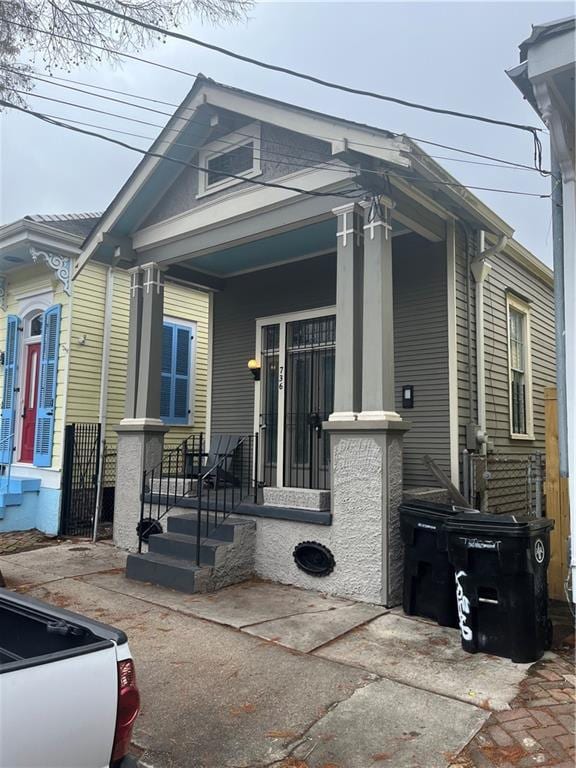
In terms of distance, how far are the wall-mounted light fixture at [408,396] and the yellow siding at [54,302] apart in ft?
18.2

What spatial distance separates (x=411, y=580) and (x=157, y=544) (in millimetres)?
2885

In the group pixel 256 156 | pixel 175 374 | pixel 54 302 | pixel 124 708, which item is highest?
pixel 256 156

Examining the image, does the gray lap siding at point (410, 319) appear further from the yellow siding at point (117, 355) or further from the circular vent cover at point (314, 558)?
the yellow siding at point (117, 355)

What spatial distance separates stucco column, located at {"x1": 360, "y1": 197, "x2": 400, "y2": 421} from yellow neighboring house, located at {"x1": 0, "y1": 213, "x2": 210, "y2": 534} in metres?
4.01

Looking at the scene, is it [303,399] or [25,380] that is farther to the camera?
[25,380]

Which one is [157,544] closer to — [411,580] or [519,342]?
[411,580]

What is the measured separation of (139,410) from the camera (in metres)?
7.91

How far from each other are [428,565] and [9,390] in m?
8.83

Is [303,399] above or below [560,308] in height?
below

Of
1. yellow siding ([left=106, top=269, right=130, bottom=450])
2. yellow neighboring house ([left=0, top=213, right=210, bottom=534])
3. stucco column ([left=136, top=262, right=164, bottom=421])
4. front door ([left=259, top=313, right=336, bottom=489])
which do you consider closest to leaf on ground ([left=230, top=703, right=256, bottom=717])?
front door ([left=259, top=313, right=336, bottom=489])

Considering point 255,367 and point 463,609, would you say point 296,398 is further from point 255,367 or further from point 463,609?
point 463,609

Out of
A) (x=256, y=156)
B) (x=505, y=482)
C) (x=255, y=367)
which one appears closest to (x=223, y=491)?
(x=255, y=367)

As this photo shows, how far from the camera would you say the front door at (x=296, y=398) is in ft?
24.2

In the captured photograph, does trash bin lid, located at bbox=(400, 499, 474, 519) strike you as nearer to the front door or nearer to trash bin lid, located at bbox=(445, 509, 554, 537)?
trash bin lid, located at bbox=(445, 509, 554, 537)
